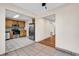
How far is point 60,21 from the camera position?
11.3 ft

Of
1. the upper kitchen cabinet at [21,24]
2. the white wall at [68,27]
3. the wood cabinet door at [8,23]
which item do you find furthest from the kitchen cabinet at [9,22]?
the white wall at [68,27]

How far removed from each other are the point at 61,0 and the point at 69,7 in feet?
8.56

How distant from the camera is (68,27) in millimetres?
3023

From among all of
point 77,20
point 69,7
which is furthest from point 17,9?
point 77,20

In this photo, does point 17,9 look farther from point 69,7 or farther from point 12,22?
point 12,22

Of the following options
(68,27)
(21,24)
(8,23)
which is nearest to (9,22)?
(8,23)

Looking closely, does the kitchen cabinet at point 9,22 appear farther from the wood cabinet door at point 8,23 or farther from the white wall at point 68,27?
the white wall at point 68,27

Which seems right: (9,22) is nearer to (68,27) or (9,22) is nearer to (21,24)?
(21,24)

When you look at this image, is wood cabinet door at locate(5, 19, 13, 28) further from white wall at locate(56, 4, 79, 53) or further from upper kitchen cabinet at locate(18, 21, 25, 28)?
white wall at locate(56, 4, 79, 53)

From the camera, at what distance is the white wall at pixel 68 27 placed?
2.75 metres

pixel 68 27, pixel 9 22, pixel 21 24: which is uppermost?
pixel 9 22

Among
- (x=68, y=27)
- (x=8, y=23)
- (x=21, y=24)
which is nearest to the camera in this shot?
(x=68, y=27)

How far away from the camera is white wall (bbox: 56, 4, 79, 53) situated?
275cm

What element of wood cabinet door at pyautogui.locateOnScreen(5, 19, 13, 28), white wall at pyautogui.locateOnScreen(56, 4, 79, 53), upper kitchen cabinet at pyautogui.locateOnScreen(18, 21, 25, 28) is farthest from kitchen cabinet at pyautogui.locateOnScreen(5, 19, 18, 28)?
white wall at pyautogui.locateOnScreen(56, 4, 79, 53)
